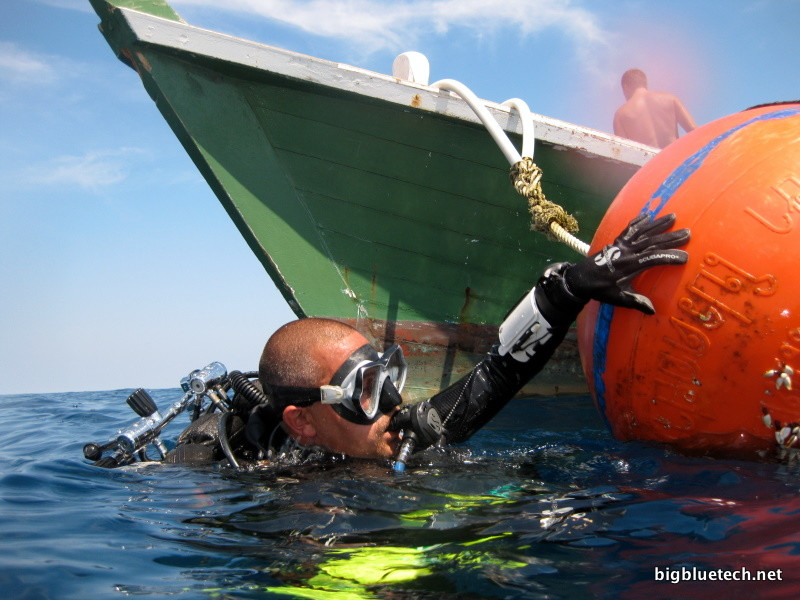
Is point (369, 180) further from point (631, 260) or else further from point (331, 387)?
point (631, 260)

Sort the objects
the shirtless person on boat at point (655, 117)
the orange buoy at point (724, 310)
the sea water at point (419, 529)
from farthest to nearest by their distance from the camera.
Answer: the shirtless person on boat at point (655, 117) < the orange buoy at point (724, 310) < the sea water at point (419, 529)

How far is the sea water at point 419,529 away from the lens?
1812mm

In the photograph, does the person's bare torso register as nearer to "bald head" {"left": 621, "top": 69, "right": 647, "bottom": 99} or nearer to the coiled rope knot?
"bald head" {"left": 621, "top": 69, "right": 647, "bottom": 99}

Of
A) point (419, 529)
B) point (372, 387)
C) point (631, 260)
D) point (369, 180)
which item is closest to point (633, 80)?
point (369, 180)

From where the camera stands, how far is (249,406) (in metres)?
3.45

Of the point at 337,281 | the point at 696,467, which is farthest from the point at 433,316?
the point at 696,467

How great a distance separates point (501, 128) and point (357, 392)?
2.10m

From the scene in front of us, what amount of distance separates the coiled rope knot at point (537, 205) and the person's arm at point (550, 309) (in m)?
0.70

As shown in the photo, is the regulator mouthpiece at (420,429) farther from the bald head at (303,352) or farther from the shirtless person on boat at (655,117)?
the shirtless person on boat at (655,117)

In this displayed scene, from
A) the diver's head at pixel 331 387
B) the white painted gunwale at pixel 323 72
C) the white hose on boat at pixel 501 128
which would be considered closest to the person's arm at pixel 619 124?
the white painted gunwale at pixel 323 72

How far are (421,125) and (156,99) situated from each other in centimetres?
171

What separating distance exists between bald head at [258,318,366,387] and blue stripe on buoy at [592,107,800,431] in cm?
102

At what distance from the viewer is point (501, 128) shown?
13.9 ft

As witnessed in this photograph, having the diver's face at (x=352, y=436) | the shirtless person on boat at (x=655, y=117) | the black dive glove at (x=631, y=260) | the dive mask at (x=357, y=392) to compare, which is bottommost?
the diver's face at (x=352, y=436)
